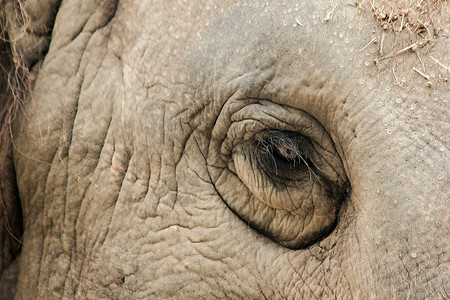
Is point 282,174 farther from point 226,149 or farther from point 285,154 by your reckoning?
point 226,149

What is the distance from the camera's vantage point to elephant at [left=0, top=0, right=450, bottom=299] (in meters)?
1.69

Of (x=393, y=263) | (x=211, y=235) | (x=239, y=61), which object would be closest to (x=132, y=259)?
(x=211, y=235)

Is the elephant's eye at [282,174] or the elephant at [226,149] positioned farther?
the elephant's eye at [282,174]

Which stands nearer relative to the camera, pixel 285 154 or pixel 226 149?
pixel 285 154

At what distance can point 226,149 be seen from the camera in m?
2.07

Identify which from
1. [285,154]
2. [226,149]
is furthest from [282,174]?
[226,149]

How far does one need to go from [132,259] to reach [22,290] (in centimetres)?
68

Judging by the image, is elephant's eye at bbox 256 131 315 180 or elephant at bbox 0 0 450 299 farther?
elephant's eye at bbox 256 131 315 180

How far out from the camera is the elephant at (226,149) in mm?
1694

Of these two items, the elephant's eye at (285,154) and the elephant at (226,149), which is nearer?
the elephant at (226,149)

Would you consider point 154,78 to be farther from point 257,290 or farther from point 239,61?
point 257,290

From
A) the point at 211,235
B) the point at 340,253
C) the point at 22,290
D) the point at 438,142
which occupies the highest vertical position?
the point at 438,142

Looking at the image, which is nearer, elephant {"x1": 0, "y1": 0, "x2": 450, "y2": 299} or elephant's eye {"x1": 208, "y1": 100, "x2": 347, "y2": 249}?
elephant {"x1": 0, "y1": 0, "x2": 450, "y2": 299}

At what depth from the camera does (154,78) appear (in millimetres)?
2150
